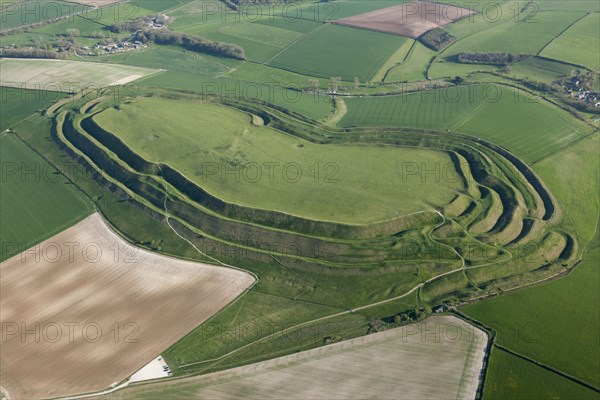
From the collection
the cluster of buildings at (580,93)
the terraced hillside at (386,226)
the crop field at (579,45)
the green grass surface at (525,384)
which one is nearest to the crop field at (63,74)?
the terraced hillside at (386,226)

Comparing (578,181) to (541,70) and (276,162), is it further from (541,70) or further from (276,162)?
(541,70)

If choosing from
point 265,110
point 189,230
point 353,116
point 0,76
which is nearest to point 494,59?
point 353,116

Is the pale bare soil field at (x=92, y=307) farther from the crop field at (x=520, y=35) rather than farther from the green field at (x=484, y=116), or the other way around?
the crop field at (x=520, y=35)

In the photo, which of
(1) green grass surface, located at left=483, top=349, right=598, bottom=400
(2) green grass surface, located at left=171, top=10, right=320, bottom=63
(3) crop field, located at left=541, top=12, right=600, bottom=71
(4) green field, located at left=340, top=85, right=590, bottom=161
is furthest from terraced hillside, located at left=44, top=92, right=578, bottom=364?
(2) green grass surface, located at left=171, top=10, right=320, bottom=63

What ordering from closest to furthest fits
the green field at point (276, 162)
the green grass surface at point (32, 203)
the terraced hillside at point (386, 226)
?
the terraced hillside at point (386, 226) < the green field at point (276, 162) < the green grass surface at point (32, 203)

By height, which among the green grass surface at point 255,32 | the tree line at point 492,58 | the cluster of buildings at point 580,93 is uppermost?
the green grass surface at point 255,32

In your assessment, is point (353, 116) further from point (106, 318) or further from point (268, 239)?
Result: point (106, 318)
